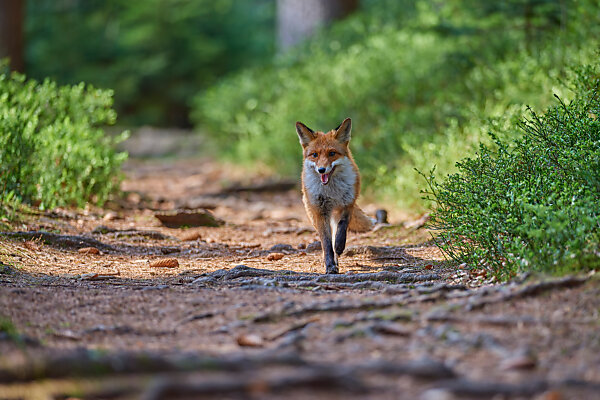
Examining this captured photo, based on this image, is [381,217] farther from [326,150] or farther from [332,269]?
[332,269]

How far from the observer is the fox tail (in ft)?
23.1

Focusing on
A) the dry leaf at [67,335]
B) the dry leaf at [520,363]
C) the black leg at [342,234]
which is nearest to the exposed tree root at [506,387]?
the dry leaf at [520,363]

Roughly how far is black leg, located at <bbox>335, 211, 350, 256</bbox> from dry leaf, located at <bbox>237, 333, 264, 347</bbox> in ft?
8.71

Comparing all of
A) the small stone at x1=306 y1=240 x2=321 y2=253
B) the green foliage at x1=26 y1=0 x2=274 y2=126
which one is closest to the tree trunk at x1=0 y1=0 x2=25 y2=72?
the green foliage at x1=26 y1=0 x2=274 y2=126

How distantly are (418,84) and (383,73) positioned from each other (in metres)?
0.63

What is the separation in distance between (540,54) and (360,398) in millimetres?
7872

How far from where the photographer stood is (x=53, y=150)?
301 inches

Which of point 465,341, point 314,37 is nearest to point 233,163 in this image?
point 314,37

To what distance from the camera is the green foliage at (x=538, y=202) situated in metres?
3.85

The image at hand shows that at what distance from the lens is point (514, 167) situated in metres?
5.15

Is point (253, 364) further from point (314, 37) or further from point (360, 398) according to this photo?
point (314, 37)

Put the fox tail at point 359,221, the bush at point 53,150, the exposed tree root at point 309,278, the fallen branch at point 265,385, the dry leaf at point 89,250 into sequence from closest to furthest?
the fallen branch at point 265,385, the exposed tree root at point 309,278, the dry leaf at point 89,250, the bush at point 53,150, the fox tail at point 359,221

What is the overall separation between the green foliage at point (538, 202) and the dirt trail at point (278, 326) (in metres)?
0.21

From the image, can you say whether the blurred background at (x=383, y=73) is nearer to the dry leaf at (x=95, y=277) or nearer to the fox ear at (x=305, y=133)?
the fox ear at (x=305, y=133)
